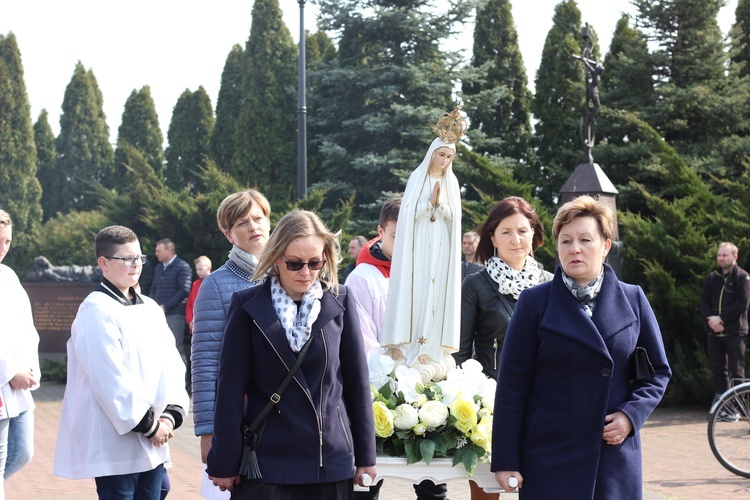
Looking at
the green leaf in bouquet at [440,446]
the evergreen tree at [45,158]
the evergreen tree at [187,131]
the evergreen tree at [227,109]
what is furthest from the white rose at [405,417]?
the evergreen tree at [45,158]

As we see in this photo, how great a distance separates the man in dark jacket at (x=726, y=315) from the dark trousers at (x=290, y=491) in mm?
9424

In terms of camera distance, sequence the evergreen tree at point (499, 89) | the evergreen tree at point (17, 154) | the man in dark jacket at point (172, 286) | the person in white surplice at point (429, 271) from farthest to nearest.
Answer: the evergreen tree at point (17, 154), the evergreen tree at point (499, 89), the man in dark jacket at point (172, 286), the person in white surplice at point (429, 271)

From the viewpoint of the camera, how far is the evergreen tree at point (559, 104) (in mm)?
22422

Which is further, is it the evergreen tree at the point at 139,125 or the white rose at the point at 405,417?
the evergreen tree at the point at 139,125

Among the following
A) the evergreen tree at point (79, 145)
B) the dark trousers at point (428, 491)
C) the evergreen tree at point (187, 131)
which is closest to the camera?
the dark trousers at point (428, 491)

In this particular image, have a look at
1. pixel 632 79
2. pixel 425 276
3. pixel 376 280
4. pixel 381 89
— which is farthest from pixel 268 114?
pixel 425 276

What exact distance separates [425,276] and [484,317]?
372 mm

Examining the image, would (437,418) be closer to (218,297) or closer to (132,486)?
(218,297)

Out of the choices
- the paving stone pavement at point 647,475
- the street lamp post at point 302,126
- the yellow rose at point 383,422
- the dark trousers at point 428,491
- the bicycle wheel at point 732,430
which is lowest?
the paving stone pavement at point 647,475

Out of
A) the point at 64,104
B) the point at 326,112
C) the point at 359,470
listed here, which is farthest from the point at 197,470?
the point at 64,104

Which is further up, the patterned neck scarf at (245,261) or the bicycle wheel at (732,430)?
the patterned neck scarf at (245,261)

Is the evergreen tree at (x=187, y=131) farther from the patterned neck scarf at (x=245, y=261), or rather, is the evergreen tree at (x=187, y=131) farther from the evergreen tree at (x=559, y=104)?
the patterned neck scarf at (x=245, y=261)

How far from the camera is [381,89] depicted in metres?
23.2

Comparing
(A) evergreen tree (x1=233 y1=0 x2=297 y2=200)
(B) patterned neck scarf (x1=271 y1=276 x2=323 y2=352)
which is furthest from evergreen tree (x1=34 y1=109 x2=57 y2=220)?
(B) patterned neck scarf (x1=271 y1=276 x2=323 y2=352)
